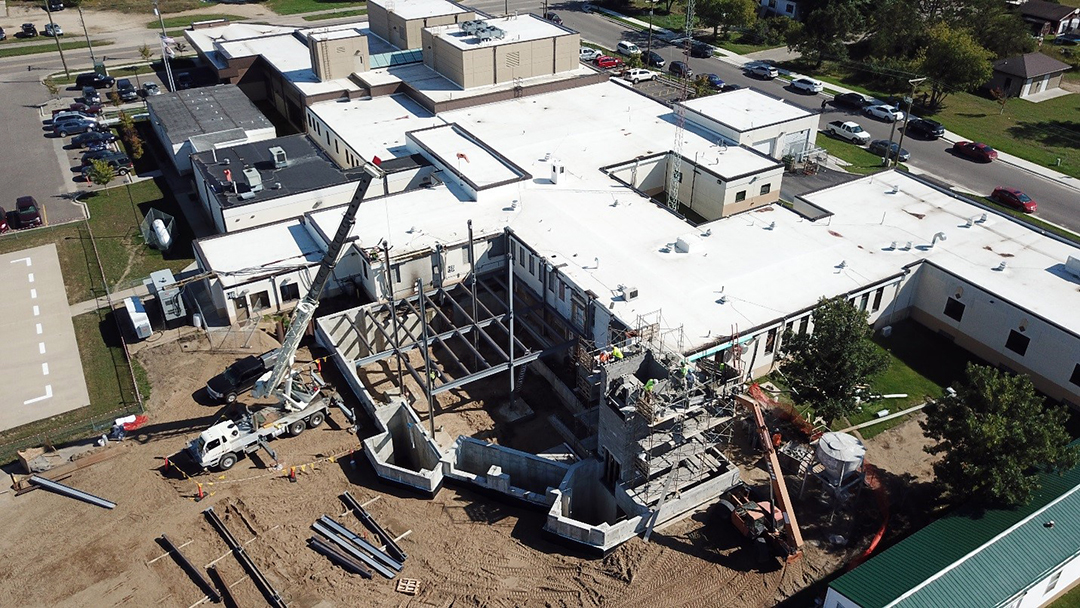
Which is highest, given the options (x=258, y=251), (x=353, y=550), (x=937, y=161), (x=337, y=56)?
(x=337, y=56)

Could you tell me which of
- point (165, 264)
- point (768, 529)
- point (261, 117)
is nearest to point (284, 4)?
point (261, 117)

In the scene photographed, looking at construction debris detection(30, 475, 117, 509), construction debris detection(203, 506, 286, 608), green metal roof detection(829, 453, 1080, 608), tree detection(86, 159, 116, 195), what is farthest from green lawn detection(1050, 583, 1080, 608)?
tree detection(86, 159, 116, 195)

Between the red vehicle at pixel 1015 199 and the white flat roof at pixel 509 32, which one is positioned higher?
the white flat roof at pixel 509 32

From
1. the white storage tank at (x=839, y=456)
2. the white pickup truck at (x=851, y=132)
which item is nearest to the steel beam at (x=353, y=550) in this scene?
the white storage tank at (x=839, y=456)

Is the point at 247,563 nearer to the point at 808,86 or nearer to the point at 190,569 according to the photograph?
the point at 190,569

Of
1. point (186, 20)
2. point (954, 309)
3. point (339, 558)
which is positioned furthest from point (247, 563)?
point (186, 20)

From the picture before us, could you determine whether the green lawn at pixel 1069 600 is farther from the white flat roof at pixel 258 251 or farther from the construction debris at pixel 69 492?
the white flat roof at pixel 258 251
